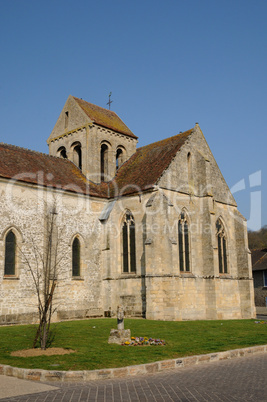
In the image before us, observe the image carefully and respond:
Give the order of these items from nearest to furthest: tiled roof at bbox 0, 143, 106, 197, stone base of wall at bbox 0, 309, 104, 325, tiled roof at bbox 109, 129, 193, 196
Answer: stone base of wall at bbox 0, 309, 104, 325 < tiled roof at bbox 0, 143, 106, 197 < tiled roof at bbox 109, 129, 193, 196

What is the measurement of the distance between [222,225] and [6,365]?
21.3m

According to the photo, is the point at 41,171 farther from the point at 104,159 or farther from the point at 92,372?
the point at 92,372

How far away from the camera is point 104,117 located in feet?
109

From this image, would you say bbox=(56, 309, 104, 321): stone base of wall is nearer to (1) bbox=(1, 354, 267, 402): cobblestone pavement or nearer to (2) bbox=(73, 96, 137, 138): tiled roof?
(2) bbox=(73, 96, 137, 138): tiled roof

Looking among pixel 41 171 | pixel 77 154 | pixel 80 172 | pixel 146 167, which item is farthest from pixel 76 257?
pixel 77 154

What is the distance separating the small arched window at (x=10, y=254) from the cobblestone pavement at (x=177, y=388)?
14.0 m

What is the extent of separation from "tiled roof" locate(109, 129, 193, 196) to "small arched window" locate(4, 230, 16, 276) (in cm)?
815

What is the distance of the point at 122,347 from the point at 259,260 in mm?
32949

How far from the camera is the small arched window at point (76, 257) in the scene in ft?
83.4

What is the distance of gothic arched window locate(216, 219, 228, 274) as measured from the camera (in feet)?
93.0

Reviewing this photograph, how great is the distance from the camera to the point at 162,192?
81.3ft

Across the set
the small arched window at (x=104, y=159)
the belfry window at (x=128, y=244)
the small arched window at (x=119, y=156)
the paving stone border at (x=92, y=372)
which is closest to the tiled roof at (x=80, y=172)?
the small arched window at (x=104, y=159)

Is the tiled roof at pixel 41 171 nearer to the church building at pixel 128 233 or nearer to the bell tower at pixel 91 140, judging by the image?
the church building at pixel 128 233

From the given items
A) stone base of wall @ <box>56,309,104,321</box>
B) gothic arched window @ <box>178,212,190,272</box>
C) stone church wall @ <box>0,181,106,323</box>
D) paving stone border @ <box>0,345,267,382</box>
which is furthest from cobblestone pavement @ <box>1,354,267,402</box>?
gothic arched window @ <box>178,212,190,272</box>
